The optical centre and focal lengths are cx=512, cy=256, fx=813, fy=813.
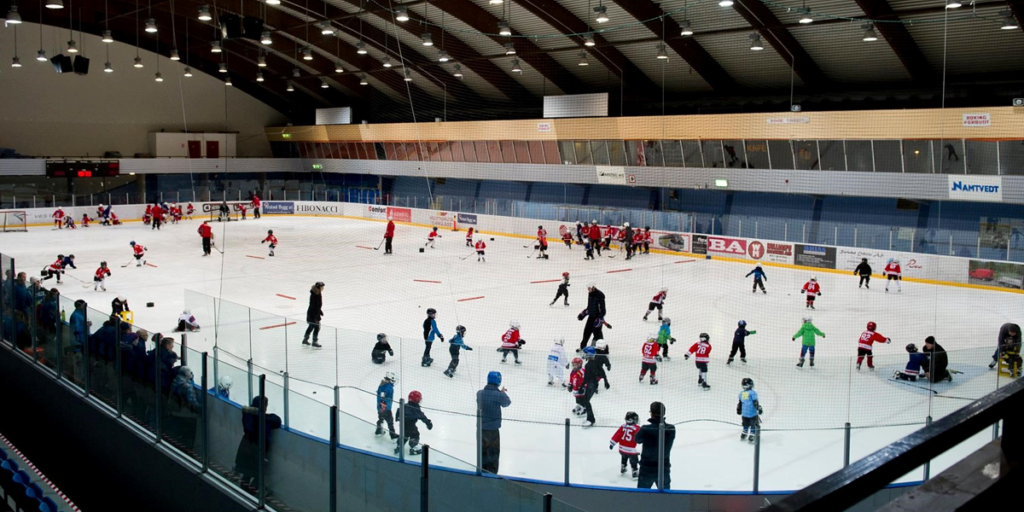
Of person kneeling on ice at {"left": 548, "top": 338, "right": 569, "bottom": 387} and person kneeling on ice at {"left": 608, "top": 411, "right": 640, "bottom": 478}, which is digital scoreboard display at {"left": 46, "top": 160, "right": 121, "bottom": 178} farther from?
person kneeling on ice at {"left": 608, "top": 411, "right": 640, "bottom": 478}

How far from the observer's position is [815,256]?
24.4 m

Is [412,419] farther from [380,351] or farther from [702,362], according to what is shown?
[702,362]

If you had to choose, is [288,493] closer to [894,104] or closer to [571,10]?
[571,10]

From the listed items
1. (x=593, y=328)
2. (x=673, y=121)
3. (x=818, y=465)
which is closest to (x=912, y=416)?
(x=818, y=465)

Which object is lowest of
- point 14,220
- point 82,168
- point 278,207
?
point 14,220

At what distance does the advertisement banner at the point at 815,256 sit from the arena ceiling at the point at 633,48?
5086 millimetres

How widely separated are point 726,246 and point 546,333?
13097 mm

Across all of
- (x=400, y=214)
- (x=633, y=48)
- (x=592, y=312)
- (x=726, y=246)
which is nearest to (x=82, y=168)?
(x=400, y=214)

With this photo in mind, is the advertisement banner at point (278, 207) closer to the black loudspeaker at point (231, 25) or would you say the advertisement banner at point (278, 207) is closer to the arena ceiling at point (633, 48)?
the arena ceiling at point (633, 48)

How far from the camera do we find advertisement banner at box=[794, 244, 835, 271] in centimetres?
2406

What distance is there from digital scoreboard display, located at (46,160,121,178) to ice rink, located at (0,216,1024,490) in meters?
5.85

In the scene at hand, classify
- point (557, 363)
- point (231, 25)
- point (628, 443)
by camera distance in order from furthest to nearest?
point (231, 25) → point (557, 363) → point (628, 443)

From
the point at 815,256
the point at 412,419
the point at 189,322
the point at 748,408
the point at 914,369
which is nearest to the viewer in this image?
the point at 412,419

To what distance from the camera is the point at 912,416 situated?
353 inches
